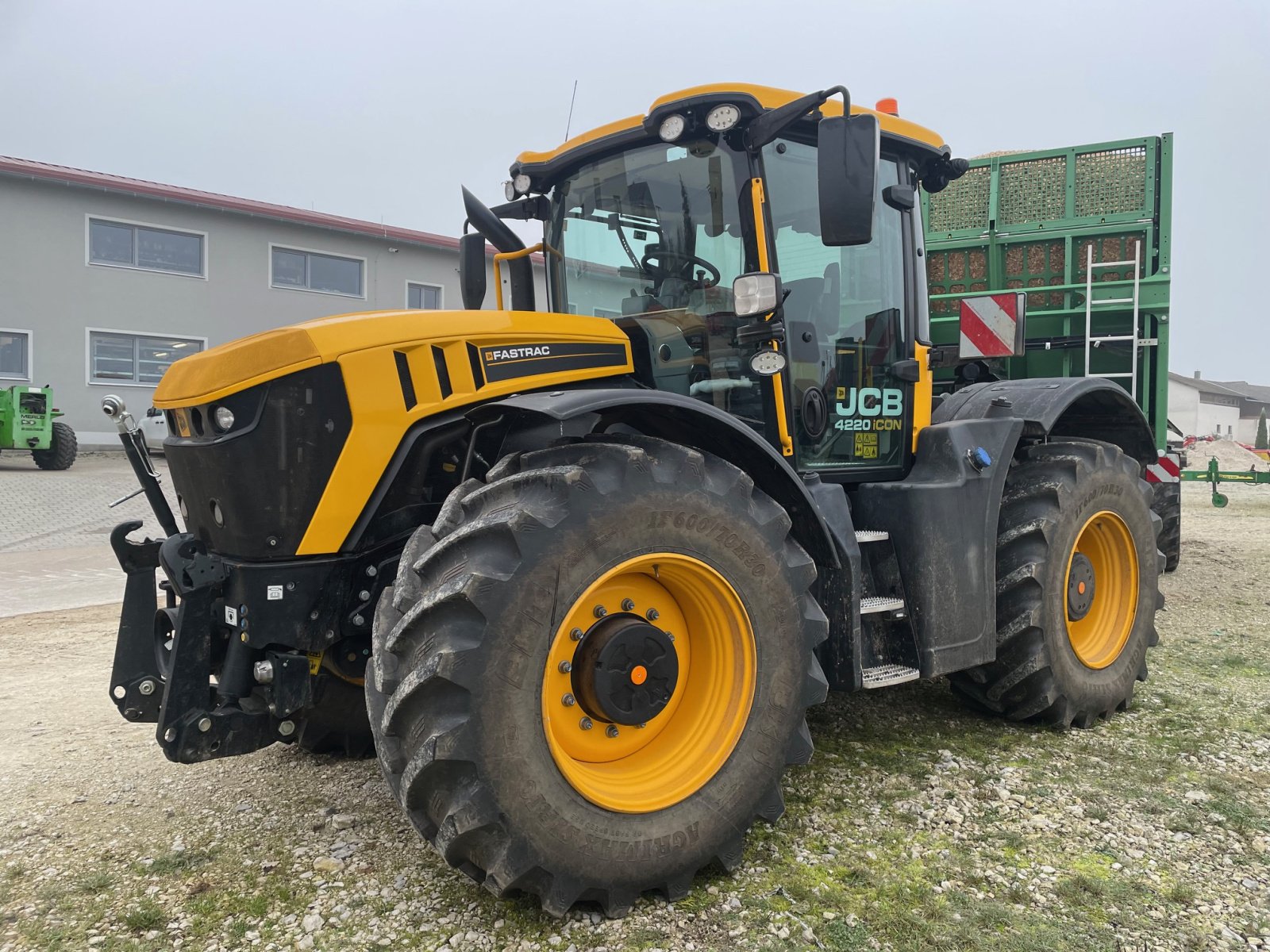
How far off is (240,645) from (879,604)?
7.57 ft

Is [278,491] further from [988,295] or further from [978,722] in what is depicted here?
[988,295]

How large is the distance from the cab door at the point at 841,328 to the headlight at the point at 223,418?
200 centimetres

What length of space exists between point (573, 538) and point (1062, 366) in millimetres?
5538

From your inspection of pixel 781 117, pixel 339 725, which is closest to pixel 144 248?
pixel 339 725

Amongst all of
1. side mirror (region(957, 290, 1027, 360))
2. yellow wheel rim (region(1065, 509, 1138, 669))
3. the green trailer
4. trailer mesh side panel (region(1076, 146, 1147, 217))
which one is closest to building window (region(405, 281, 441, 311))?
the green trailer

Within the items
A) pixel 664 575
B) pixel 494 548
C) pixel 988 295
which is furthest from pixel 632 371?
pixel 988 295

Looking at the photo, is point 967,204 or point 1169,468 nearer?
point 967,204

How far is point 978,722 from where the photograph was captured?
4.39m

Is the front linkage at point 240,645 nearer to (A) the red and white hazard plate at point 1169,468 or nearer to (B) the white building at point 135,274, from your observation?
(A) the red and white hazard plate at point 1169,468

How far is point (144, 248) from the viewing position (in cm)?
1978

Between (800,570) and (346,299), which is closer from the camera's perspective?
(800,570)

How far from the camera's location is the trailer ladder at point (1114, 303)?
657cm

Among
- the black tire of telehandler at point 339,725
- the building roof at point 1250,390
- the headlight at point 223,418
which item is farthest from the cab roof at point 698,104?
the building roof at point 1250,390

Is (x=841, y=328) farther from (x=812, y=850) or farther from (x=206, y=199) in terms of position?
(x=206, y=199)
